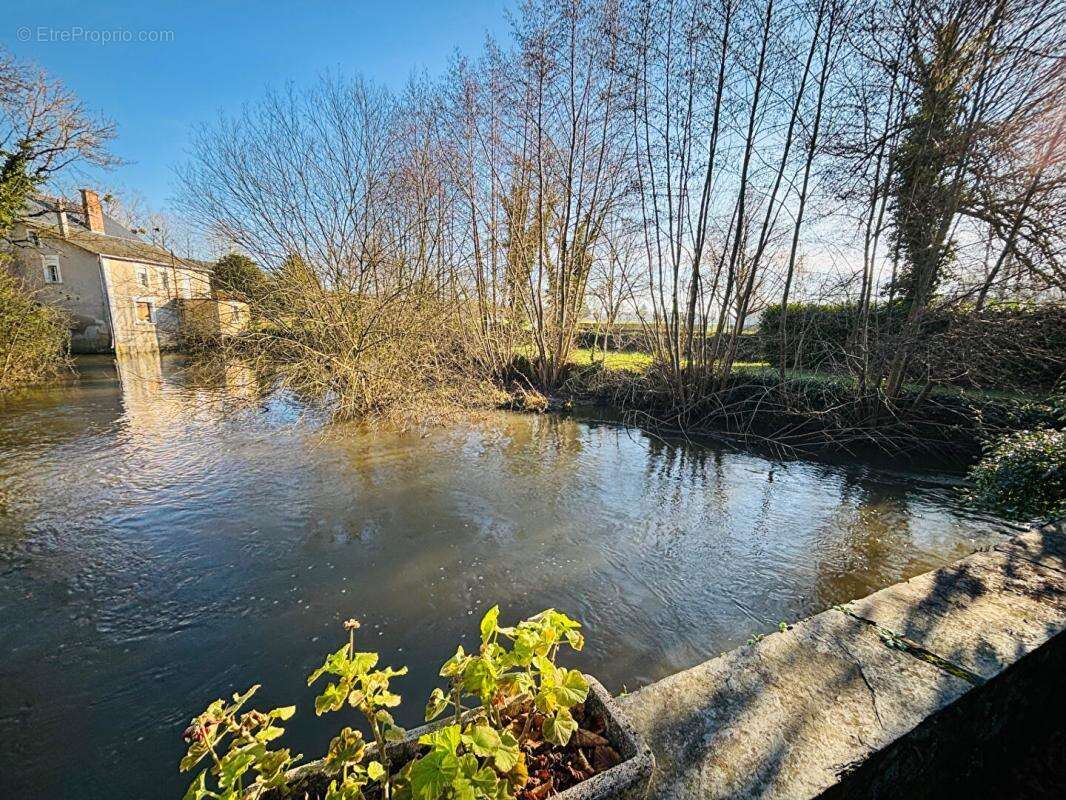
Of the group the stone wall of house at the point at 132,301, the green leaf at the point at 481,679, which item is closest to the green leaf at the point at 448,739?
the green leaf at the point at 481,679

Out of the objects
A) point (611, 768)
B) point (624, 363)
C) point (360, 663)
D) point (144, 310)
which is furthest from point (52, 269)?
point (611, 768)

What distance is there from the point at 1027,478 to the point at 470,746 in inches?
233

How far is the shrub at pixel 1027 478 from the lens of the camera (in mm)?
4039

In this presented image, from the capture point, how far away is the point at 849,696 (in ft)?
4.59

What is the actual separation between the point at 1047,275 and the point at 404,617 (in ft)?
26.2

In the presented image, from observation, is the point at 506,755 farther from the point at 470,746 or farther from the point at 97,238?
the point at 97,238

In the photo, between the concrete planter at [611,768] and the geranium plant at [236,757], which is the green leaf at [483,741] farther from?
the geranium plant at [236,757]

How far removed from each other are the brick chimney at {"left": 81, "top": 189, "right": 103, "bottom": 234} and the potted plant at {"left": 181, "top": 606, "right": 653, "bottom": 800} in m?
31.2

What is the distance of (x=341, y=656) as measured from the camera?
1030mm

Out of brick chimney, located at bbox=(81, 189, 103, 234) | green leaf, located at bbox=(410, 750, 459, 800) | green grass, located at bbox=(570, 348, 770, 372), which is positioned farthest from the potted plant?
brick chimney, located at bbox=(81, 189, 103, 234)

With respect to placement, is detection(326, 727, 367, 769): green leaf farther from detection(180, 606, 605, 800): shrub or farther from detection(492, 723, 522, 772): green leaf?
detection(492, 723, 522, 772): green leaf

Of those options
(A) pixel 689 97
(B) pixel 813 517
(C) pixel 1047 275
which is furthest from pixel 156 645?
(A) pixel 689 97

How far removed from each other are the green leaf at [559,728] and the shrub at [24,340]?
1794 centimetres

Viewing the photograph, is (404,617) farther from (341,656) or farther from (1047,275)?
(1047,275)
